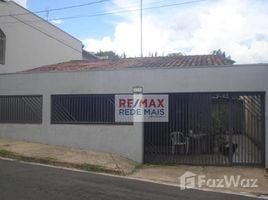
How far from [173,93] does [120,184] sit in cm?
546

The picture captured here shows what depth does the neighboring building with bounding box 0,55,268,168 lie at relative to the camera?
1512 centimetres

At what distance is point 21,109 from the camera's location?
58.4ft

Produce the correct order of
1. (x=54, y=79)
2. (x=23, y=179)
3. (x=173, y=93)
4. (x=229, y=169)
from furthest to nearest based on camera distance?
(x=54, y=79) → (x=173, y=93) → (x=229, y=169) → (x=23, y=179)

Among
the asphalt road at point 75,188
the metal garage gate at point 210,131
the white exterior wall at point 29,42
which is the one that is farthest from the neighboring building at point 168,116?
the white exterior wall at point 29,42

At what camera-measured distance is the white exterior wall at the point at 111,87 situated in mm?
15133

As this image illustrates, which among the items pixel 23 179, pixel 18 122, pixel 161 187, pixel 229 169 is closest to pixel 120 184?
pixel 161 187

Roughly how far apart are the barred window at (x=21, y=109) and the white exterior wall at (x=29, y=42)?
10.9 feet

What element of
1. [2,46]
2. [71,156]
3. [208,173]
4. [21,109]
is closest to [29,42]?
[2,46]

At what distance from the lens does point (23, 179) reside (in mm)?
10812

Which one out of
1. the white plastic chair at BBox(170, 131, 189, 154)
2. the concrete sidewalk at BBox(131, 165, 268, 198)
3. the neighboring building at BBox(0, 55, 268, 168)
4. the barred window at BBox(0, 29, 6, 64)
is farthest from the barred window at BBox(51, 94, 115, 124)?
the barred window at BBox(0, 29, 6, 64)

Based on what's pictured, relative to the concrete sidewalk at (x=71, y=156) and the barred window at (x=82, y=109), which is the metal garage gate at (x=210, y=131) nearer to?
the concrete sidewalk at (x=71, y=156)

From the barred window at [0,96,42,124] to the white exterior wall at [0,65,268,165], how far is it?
222mm

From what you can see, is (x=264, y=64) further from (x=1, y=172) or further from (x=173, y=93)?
(x=1, y=172)

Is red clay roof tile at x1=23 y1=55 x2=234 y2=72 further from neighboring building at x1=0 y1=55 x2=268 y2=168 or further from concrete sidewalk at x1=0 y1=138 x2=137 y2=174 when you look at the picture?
concrete sidewalk at x1=0 y1=138 x2=137 y2=174
